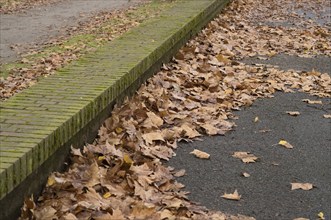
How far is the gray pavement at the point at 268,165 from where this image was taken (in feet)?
12.0

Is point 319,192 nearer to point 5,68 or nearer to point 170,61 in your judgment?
point 170,61

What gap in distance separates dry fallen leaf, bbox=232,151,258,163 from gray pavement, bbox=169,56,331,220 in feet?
0.13

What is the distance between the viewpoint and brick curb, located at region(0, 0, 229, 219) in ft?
10.4

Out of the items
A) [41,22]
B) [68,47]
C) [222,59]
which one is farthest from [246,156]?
[41,22]

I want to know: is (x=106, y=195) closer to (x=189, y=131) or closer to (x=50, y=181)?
(x=50, y=181)

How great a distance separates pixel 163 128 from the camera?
4.84 m

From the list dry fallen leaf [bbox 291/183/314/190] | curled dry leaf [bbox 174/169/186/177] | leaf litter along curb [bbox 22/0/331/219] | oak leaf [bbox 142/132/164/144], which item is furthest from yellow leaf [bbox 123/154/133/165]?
dry fallen leaf [bbox 291/183/314/190]

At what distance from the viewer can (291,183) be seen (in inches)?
155

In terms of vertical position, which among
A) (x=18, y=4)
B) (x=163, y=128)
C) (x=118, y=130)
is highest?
(x=118, y=130)

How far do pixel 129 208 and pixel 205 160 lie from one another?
3.38 ft

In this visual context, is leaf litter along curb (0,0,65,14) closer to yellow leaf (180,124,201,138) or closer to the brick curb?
the brick curb

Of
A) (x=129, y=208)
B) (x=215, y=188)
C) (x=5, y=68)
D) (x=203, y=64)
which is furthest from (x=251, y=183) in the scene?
(x=5, y=68)

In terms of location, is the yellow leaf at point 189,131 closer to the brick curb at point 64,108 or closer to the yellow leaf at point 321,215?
the brick curb at point 64,108

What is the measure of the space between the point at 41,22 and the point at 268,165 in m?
8.47
